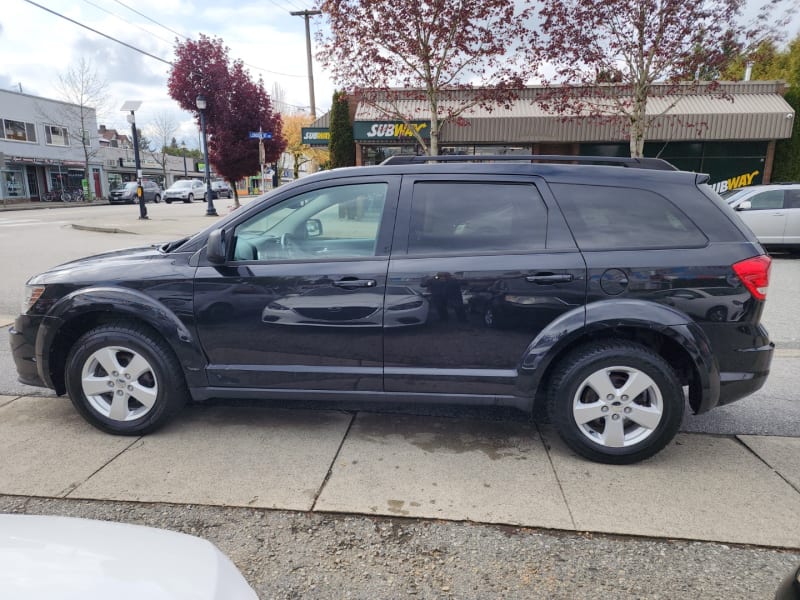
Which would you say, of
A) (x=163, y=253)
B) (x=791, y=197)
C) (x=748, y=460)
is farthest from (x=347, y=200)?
(x=791, y=197)

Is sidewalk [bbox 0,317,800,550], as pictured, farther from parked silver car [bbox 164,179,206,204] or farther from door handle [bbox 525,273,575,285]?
parked silver car [bbox 164,179,206,204]

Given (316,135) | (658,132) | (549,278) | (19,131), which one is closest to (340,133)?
(316,135)

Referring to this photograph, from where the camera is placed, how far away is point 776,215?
39.1 ft

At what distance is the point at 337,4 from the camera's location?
12.5 meters

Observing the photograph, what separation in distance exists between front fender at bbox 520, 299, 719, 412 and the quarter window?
148 feet

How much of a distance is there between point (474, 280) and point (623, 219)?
999mm

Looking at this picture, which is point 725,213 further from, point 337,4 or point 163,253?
point 337,4

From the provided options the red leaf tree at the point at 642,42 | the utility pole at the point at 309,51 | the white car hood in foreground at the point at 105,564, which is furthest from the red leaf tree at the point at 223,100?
the white car hood in foreground at the point at 105,564

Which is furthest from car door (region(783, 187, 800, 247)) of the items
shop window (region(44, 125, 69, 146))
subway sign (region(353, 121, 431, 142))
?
shop window (region(44, 125, 69, 146))

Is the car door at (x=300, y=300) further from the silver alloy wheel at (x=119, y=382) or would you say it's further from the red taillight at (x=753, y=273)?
the red taillight at (x=753, y=273)

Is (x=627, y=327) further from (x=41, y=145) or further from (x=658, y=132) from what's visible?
(x=41, y=145)

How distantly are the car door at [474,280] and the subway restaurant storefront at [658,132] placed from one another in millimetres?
14454

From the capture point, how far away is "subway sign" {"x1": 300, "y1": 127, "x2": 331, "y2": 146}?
20672 mm

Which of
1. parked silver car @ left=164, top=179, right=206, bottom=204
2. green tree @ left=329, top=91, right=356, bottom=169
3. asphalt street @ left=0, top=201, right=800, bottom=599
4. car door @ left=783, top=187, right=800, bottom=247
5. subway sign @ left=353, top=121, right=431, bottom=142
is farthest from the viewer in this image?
parked silver car @ left=164, top=179, right=206, bottom=204
